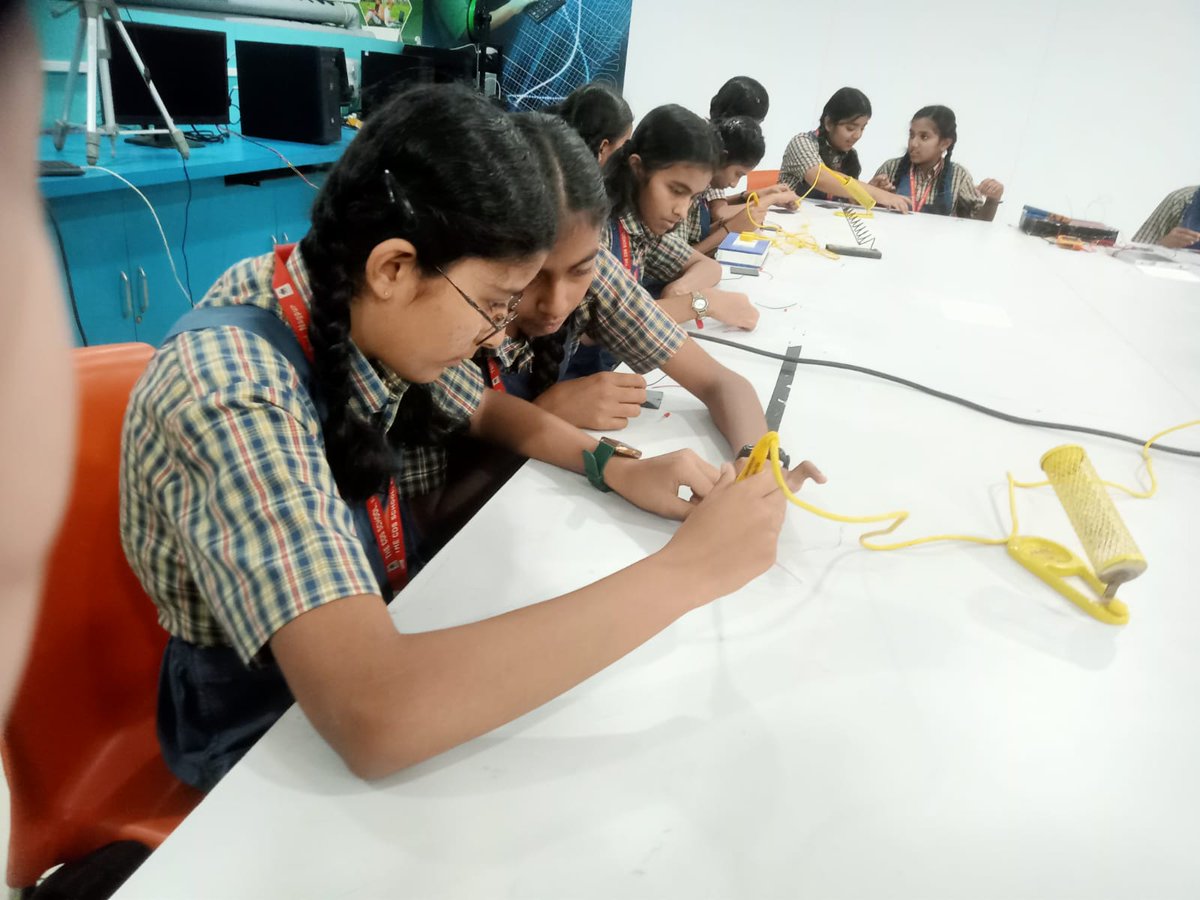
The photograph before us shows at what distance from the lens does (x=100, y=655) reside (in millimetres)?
733

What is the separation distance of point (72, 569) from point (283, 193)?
243 centimetres

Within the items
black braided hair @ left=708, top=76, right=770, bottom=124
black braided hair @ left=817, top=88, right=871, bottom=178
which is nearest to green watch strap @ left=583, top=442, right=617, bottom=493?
black braided hair @ left=708, top=76, right=770, bottom=124

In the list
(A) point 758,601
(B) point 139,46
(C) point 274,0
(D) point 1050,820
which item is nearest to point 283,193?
(B) point 139,46

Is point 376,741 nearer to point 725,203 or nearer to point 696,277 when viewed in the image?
point 696,277

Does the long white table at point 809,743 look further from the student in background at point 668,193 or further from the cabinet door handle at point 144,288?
the cabinet door handle at point 144,288

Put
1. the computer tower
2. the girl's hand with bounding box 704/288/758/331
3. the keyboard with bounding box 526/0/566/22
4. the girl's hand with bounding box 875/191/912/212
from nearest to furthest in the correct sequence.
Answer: the girl's hand with bounding box 704/288/758/331 < the computer tower < the girl's hand with bounding box 875/191/912/212 < the keyboard with bounding box 526/0/566/22

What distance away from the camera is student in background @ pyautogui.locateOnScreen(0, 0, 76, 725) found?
11cm

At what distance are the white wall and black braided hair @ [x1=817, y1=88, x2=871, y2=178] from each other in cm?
115

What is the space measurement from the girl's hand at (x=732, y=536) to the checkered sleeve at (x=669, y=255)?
1.26m

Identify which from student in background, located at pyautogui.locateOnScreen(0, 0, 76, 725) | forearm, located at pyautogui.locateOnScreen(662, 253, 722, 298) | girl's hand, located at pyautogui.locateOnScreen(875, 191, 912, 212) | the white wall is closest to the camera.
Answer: student in background, located at pyautogui.locateOnScreen(0, 0, 76, 725)

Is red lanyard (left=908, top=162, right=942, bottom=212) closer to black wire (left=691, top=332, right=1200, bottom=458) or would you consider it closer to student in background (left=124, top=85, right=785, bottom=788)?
black wire (left=691, top=332, right=1200, bottom=458)

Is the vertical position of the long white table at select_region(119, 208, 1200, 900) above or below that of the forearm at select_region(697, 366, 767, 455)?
below

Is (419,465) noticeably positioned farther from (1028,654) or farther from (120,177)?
(120,177)

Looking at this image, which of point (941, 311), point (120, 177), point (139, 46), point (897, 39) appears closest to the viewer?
point (941, 311)
